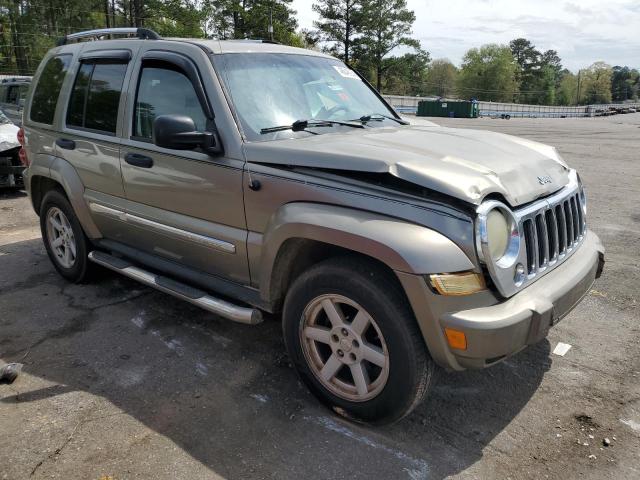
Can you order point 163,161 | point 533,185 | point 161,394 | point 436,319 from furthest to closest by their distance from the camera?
point 163,161
point 161,394
point 533,185
point 436,319

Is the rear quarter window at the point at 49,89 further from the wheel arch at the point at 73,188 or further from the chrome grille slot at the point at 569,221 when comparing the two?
the chrome grille slot at the point at 569,221

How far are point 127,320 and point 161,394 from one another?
1.20 meters

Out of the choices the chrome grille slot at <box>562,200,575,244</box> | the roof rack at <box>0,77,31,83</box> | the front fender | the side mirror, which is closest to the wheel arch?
the side mirror

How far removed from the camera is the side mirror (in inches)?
119

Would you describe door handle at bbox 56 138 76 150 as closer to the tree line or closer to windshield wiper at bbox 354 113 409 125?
windshield wiper at bbox 354 113 409 125

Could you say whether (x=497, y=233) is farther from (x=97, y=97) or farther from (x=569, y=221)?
(x=97, y=97)

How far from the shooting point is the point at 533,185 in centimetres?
292

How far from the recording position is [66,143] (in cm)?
458

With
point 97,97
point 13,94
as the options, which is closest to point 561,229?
point 97,97

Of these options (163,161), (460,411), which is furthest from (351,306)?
(163,161)

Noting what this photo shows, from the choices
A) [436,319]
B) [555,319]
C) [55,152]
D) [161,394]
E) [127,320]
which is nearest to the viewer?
[436,319]

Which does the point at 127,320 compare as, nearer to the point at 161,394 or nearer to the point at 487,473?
the point at 161,394

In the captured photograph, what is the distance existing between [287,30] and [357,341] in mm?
56987

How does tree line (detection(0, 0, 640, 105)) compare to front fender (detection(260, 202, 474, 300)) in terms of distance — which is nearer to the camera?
front fender (detection(260, 202, 474, 300))
